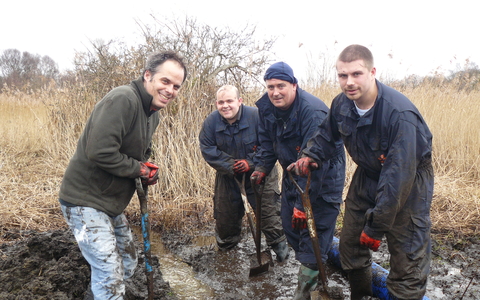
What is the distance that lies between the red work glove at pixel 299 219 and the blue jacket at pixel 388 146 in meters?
0.72

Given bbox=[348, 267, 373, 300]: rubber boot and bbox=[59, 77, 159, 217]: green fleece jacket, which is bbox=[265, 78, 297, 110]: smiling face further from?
bbox=[348, 267, 373, 300]: rubber boot

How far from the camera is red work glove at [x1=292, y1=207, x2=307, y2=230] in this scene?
11.2ft

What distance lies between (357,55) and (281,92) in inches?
37.2

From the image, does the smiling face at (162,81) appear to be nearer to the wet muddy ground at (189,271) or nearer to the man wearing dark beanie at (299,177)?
the man wearing dark beanie at (299,177)

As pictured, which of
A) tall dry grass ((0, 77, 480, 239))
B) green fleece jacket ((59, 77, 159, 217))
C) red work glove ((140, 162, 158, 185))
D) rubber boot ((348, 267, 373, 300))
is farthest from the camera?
tall dry grass ((0, 77, 480, 239))

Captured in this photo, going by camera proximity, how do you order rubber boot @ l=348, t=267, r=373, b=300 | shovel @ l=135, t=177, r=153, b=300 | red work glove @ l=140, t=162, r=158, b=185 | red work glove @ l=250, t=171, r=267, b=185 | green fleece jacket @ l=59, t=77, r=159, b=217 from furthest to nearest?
red work glove @ l=250, t=171, r=267, b=185, rubber boot @ l=348, t=267, r=373, b=300, shovel @ l=135, t=177, r=153, b=300, red work glove @ l=140, t=162, r=158, b=185, green fleece jacket @ l=59, t=77, r=159, b=217

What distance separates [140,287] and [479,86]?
891 cm

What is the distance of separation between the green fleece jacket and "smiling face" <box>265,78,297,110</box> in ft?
4.28

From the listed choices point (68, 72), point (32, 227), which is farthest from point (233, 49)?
point (32, 227)

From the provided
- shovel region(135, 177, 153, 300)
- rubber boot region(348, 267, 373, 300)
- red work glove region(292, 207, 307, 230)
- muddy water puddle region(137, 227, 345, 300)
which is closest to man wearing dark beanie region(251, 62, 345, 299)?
red work glove region(292, 207, 307, 230)

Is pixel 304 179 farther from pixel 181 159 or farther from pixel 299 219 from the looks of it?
pixel 181 159

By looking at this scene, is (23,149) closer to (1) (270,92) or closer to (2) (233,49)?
(2) (233,49)

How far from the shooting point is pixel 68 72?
8273mm

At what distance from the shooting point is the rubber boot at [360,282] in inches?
133
